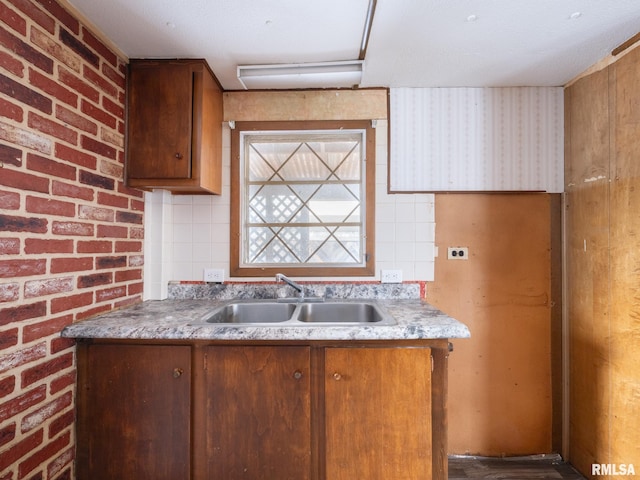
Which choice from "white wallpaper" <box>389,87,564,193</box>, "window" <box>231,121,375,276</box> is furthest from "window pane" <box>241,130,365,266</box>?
"white wallpaper" <box>389,87,564,193</box>

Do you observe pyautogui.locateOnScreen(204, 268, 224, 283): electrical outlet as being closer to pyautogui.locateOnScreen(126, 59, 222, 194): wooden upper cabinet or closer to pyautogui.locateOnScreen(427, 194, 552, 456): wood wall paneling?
pyautogui.locateOnScreen(126, 59, 222, 194): wooden upper cabinet

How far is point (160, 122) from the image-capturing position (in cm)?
181

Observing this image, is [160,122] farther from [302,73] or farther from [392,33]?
[392,33]

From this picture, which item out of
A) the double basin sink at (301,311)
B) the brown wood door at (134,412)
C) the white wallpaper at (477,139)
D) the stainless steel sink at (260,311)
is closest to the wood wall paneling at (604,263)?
the white wallpaper at (477,139)

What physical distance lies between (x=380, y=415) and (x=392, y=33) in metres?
1.77

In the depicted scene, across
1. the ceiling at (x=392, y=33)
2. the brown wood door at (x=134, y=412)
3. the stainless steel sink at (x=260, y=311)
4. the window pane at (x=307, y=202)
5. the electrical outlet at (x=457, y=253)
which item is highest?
the ceiling at (x=392, y=33)

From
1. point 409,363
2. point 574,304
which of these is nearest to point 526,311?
point 574,304

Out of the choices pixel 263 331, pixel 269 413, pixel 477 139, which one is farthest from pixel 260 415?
pixel 477 139

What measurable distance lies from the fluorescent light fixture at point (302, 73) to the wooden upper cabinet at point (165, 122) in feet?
0.90

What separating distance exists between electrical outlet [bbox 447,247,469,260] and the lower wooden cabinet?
33.1 inches

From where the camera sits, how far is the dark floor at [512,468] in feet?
6.18

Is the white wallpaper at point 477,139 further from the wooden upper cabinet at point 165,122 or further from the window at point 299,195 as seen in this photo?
the wooden upper cabinet at point 165,122

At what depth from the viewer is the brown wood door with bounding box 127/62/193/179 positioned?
1.81m

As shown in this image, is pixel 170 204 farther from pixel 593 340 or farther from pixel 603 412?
pixel 603 412
